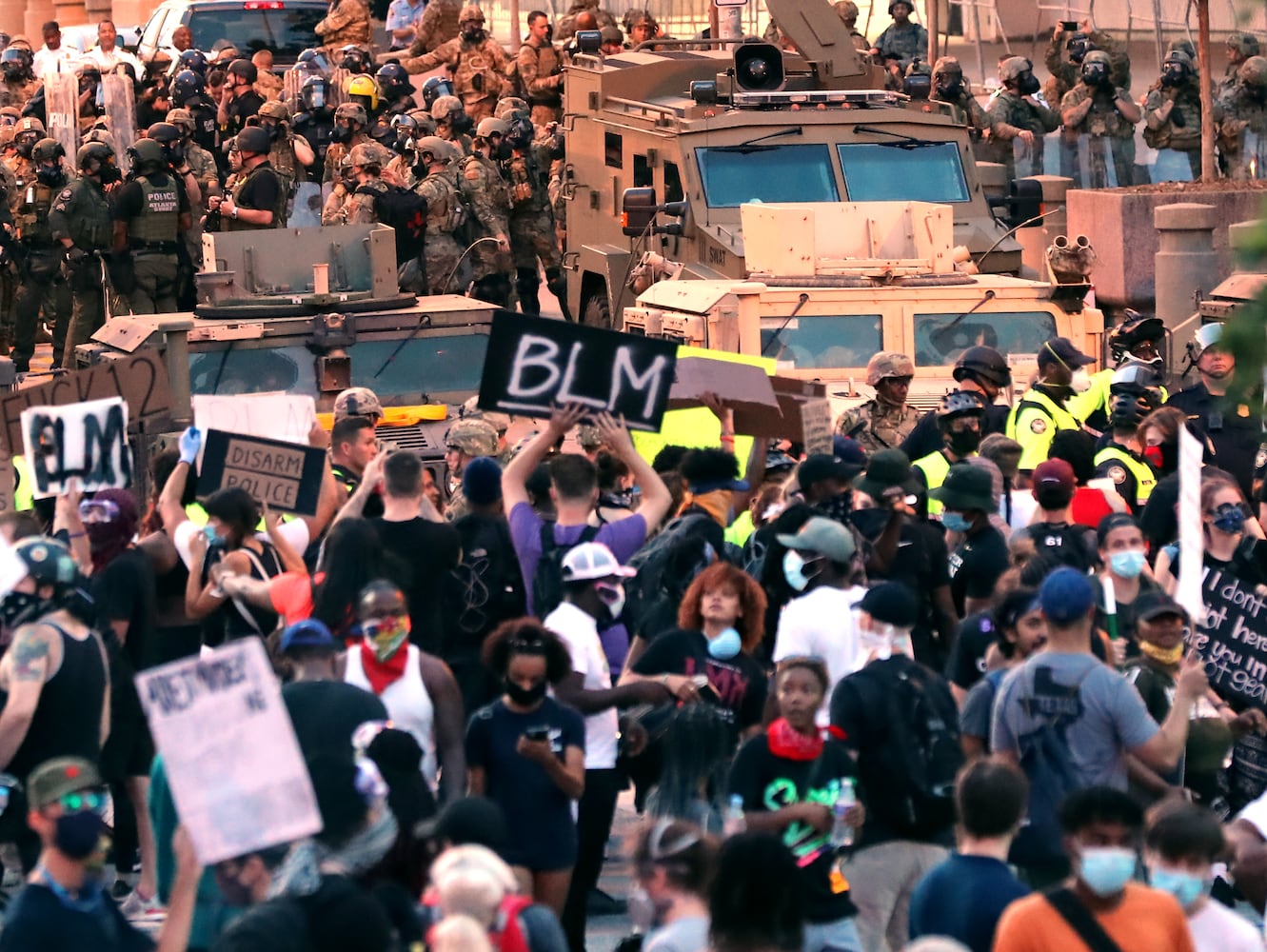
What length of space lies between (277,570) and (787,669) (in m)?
2.46

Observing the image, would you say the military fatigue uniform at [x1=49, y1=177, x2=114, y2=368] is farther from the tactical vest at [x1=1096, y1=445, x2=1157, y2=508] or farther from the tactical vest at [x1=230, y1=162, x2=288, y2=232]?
the tactical vest at [x1=1096, y1=445, x2=1157, y2=508]

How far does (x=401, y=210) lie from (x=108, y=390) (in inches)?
277

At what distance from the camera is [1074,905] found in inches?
236

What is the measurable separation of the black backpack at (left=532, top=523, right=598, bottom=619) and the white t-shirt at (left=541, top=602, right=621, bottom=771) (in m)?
0.37

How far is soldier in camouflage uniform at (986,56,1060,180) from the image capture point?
2366cm

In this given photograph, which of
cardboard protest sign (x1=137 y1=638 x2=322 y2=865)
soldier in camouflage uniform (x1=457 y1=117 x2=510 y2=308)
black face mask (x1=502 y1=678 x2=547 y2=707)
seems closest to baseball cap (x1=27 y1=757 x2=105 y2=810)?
cardboard protest sign (x1=137 y1=638 x2=322 y2=865)

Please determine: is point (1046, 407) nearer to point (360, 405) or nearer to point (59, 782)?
point (360, 405)

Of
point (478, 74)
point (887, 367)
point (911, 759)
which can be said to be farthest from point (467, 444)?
point (478, 74)

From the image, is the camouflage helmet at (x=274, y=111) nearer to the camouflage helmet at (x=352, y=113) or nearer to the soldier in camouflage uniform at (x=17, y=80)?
the camouflage helmet at (x=352, y=113)

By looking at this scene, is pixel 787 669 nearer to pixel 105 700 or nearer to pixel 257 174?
pixel 105 700

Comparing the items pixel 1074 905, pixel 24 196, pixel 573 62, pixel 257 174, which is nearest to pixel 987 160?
pixel 573 62

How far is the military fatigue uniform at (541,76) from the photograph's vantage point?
27594 mm

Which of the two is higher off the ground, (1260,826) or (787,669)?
(787,669)

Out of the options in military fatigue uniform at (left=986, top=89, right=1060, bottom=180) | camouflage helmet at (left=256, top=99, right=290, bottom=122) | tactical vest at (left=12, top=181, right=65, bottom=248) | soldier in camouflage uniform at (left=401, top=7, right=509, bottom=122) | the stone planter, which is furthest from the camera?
soldier in camouflage uniform at (left=401, top=7, right=509, bottom=122)
